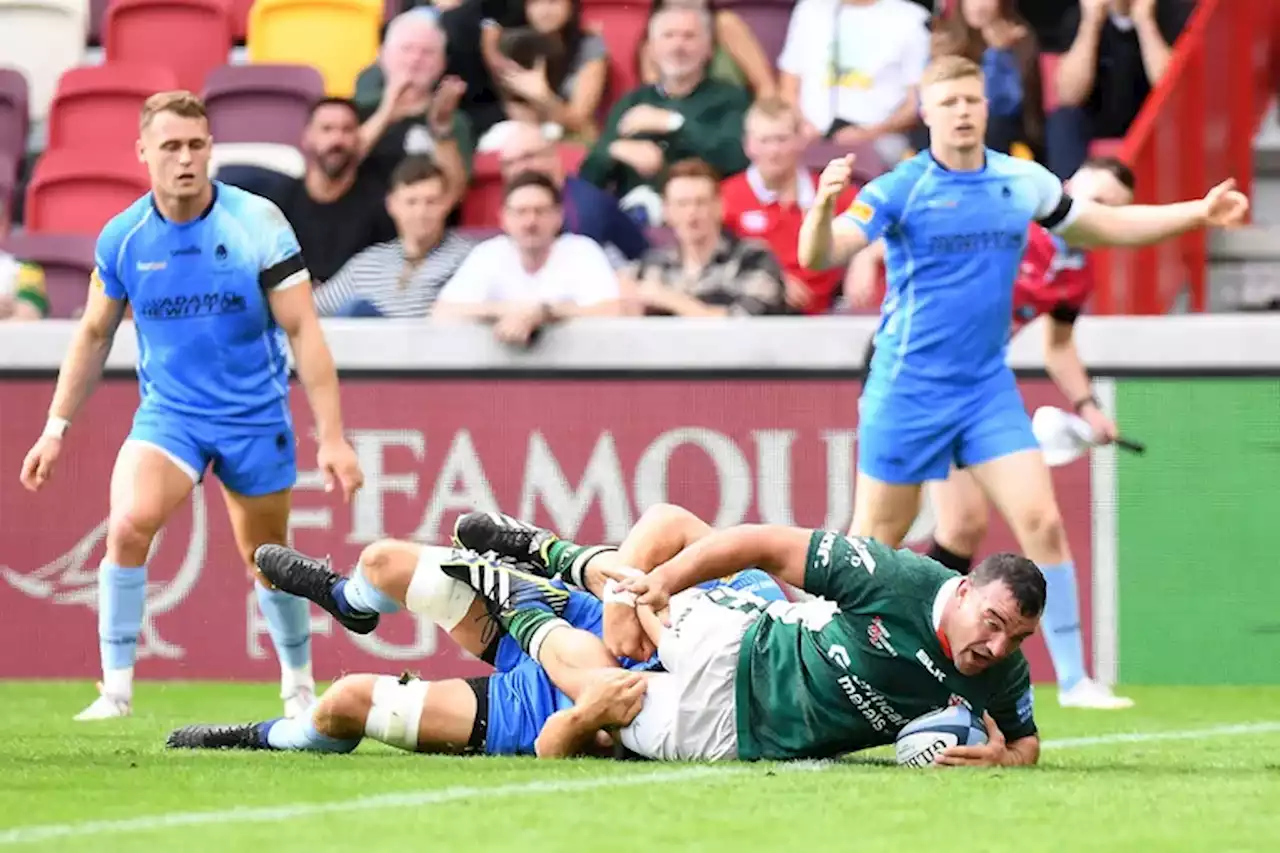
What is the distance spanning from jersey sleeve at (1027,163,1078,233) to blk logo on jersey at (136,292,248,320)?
2.85m

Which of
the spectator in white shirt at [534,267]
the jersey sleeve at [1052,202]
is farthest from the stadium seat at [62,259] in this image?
the jersey sleeve at [1052,202]

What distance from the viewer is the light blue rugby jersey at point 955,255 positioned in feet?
29.6

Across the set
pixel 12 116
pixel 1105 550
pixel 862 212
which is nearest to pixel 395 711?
pixel 862 212

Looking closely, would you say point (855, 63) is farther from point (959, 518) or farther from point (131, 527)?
point (131, 527)

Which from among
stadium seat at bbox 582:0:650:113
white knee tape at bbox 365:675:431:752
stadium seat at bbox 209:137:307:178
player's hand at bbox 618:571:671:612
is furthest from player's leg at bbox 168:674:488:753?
stadium seat at bbox 582:0:650:113

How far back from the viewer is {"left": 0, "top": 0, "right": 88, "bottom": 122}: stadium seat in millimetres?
15227

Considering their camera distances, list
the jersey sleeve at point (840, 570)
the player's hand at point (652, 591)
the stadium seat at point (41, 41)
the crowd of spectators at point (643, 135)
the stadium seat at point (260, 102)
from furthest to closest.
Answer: the stadium seat at point (41, 41) → the stadium seat at point (260, 102) → the crowd of spectators at point (643, 135) → the jersey sleeve at point (840, 570) → the player's hand at point (652, 591)

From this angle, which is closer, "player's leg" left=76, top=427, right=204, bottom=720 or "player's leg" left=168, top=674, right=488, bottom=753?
"player's leg" left=168, top=674, right=488, bottom=753

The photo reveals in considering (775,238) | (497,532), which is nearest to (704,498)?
(775,238)

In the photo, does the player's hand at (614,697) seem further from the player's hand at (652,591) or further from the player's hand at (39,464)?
the player's hand at (39,464)

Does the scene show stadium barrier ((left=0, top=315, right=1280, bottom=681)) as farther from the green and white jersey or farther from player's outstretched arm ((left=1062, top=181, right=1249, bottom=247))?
the green and white jersey

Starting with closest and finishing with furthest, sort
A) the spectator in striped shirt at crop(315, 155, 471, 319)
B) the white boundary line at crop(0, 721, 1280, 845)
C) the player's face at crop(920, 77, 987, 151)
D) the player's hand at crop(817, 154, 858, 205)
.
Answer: the white boundary line at crop(0, 721, 1280, 845) < the player's hand at crop(817, 154, 858, 205) < the player's face at crop(920, 77, 987, 151) < the spectator in striped shirt at crop(315, 155, 471, 319)

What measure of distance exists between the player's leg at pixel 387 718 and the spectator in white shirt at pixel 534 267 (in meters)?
4.34

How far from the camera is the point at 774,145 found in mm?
12156
